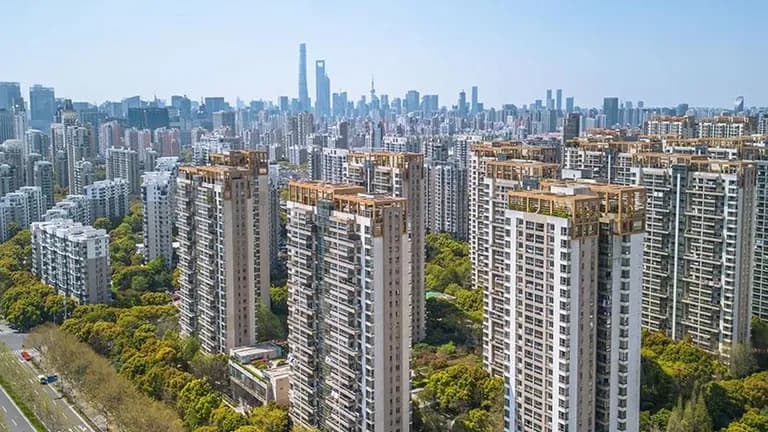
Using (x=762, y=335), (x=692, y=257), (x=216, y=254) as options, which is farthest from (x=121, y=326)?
(x=762, y=335)

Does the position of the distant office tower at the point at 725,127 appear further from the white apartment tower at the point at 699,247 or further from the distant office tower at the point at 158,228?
the distant office tower at the point at 158,228

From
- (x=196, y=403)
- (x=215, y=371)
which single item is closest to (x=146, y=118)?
(x=215, y=371)

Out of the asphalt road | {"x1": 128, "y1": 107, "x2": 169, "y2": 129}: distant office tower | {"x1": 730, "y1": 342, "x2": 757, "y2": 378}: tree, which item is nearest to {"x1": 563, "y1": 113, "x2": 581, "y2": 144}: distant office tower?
{"x1": 730, "y1": 342, "x2": 757, "y2": 378}: tree

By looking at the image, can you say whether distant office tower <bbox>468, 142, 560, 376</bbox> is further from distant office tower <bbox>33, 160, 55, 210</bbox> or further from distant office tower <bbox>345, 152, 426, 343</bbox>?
distant office tower <bbox>33, 160, 55, 210</bbox>

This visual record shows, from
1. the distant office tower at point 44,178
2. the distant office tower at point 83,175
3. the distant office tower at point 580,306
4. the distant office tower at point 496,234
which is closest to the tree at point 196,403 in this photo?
the distant office tower at point 496,234

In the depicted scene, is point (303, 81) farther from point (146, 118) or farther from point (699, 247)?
point (699, 247)
